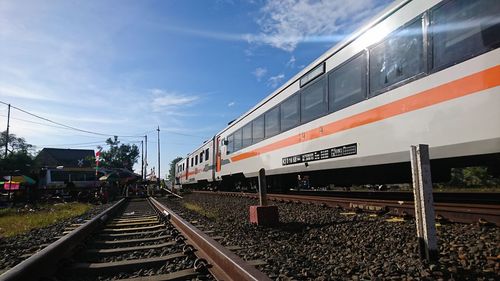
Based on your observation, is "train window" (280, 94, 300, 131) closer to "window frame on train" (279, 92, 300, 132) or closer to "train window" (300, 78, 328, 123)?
"window frame on train" (279, 92, 300, 132)

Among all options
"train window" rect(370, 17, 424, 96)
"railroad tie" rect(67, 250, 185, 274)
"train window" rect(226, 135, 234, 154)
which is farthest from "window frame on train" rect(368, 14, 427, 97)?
"train window" rect(226, 135, 234, 154)

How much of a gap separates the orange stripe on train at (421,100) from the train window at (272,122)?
2.51 metres

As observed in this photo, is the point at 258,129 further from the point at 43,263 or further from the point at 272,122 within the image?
the point at 43,263

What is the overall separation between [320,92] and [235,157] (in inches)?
321

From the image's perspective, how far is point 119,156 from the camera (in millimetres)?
99312

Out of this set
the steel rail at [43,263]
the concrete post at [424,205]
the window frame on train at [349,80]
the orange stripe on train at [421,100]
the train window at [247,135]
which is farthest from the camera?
the train window at [247,135]

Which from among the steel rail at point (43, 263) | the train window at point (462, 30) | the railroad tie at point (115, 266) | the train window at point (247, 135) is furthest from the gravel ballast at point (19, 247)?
the train window at point (247, 135)

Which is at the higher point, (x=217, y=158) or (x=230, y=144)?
(x=230, y=144)

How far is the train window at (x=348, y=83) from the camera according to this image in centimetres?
732

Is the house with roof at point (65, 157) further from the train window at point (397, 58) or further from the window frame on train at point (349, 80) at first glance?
the train window at point (397, 58)

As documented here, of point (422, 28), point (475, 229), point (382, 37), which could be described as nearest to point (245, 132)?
point (382, 37)

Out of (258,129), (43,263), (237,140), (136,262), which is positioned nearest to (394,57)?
(136,262)

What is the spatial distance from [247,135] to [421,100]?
976 centimetres

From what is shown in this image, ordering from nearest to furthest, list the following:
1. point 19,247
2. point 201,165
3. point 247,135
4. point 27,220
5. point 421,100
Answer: point 19,247 < point 421,100 < point 27,220 < point 247,135 < point 201,165
